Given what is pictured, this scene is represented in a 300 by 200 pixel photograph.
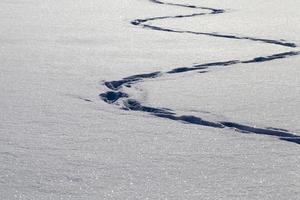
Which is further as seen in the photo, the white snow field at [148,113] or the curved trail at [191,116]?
the curved trail at [191,116]

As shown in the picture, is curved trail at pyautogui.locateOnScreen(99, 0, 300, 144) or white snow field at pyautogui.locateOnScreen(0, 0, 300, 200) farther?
curved trail at pyautogui.locateOnScreen(99, 0, 300, 144)

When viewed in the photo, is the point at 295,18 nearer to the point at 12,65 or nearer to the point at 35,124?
the point at 12,65

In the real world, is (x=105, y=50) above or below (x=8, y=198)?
below

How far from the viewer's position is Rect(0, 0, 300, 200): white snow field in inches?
61.1

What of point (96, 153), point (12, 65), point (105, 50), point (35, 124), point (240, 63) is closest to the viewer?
point (96, 153)

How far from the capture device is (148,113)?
2.26 metres

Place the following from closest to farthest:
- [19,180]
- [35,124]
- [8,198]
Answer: [8,198] < [19,180] < [35,124]

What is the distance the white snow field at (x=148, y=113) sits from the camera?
5.09 ft

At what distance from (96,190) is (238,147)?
532 millimetres

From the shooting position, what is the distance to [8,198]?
1.42 m

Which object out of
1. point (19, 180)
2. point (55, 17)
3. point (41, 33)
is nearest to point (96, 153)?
point (19, 180)

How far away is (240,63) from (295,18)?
7.58ft

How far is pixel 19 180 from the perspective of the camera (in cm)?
153

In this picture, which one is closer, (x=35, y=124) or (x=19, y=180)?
(x=19, y=180)
